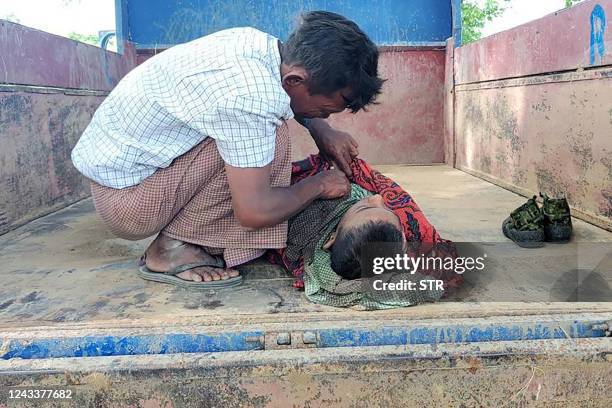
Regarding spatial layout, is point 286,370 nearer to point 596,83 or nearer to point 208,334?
point 208,334

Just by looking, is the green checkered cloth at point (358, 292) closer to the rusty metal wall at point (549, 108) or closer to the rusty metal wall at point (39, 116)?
the rusty metal wall at point (549, 108)

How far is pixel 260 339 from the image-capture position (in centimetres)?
132

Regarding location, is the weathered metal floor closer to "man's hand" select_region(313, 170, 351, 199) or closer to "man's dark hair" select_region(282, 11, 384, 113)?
"man's hand" select_region(313, 170, 351, 199)

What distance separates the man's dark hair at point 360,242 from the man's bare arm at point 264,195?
7.5 inches

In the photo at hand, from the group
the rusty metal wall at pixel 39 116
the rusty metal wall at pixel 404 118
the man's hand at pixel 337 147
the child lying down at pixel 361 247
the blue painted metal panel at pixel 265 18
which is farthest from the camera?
the blue painted metal panel at pixel 265 18

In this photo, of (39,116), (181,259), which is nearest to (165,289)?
(181,259)

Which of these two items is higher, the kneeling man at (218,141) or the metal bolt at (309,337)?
the kneeling man at (218,141)

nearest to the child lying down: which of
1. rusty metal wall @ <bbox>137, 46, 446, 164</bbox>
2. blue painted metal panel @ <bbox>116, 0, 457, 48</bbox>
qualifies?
rusty metal wall @ <bbox>137, 46, 446, 164</bbox>

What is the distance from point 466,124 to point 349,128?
1.01 metres

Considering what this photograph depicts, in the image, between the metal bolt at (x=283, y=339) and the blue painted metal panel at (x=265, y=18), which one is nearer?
the metal bolt at (x=283, y=339)

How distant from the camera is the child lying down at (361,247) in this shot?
5.24 feet

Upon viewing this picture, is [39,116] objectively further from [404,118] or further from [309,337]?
[404,118]

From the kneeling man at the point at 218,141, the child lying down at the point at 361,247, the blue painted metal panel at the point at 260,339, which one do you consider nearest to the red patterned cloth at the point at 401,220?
the child lying down at the point at 361,247

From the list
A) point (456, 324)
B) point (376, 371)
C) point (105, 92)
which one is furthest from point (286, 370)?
point (105, 92)
